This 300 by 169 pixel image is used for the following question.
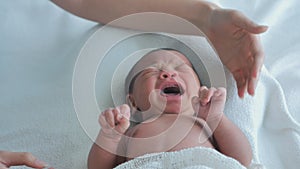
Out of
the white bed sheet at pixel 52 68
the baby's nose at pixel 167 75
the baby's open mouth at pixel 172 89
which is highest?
the baby's nose at pixel 167 75

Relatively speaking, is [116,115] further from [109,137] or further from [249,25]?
[249,25]

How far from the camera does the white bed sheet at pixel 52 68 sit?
3.71ft

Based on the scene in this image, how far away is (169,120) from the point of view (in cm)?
105

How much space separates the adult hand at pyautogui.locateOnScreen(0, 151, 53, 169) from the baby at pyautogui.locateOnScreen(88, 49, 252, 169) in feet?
0.37

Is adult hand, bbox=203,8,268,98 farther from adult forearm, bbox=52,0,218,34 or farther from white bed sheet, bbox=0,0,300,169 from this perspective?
white bed sheet, bbox=0,0,300,169

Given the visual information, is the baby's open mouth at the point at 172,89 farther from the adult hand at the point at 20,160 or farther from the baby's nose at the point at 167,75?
Result: the adult hand at the point at 20,160

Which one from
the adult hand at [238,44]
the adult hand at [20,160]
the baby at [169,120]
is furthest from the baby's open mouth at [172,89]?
the adult hand at [20,160]

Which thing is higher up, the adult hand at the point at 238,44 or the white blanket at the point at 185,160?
the adult hand at the point at 238,44

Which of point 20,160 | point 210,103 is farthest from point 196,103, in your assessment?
point 20,160

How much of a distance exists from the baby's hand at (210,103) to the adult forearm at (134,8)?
0.84 feet

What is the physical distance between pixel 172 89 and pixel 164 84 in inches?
1.0

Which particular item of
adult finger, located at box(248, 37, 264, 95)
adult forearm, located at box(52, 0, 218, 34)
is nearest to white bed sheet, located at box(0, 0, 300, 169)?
adult forearm, located at box(52, 0, 218, 34)

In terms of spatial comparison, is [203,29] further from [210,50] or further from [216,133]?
[216,133]

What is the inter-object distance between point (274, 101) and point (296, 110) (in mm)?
57
